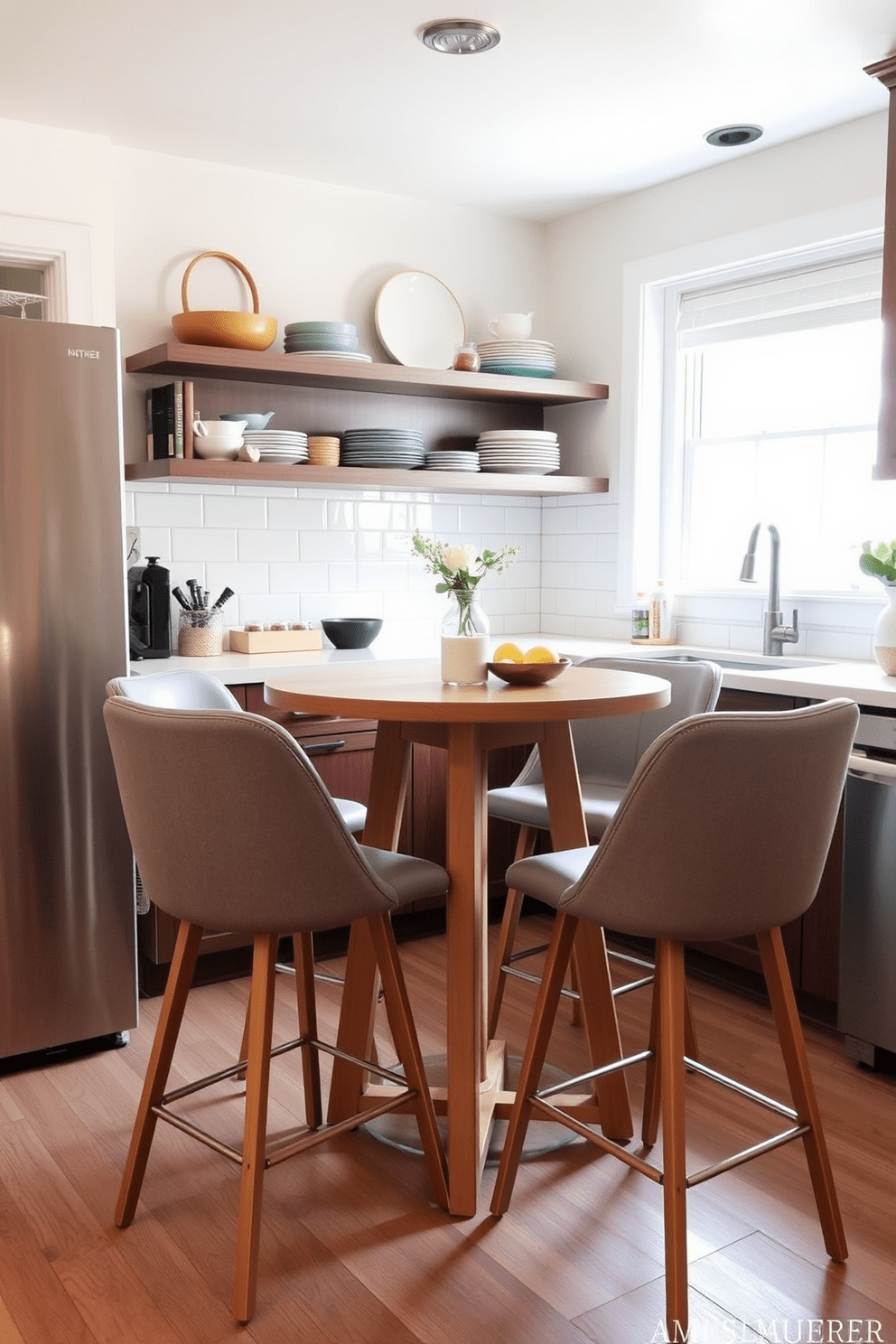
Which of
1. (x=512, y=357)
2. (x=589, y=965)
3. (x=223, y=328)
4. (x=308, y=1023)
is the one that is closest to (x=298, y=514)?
(x=223, y=328)

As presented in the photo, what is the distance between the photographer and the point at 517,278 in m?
4.54

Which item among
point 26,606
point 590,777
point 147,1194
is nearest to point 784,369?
point 590,777

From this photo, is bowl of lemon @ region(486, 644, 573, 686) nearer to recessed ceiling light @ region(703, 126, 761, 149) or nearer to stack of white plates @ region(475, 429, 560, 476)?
stack of white plates @ region(475, 429, 560, 476)

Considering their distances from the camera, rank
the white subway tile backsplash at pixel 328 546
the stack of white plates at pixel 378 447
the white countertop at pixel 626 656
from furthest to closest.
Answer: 1. the white subway tile backsplash at pixel 328 546
2. the stack of white plates at pixel 378 447
3. the white countertop at pixel 626 656

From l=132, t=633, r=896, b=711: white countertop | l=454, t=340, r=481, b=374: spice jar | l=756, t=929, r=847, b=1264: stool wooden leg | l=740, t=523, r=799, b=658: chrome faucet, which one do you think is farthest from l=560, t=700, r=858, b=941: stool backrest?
l=454, t=340, r=481, b=374: spice jar

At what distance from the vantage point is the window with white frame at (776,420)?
144 inches

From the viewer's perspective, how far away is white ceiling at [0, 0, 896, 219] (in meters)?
2.73

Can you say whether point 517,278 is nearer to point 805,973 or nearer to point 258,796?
point 805,973

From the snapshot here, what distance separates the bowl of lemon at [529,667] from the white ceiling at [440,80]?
155 centimetres

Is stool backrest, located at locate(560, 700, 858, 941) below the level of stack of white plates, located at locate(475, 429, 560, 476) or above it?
below

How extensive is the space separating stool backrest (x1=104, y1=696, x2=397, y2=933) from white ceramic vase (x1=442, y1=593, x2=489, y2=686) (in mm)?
536

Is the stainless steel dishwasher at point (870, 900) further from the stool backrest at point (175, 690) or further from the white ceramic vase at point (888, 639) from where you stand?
the stool backrest at point (175, 690)

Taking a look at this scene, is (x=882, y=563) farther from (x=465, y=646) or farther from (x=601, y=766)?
(x=465, y=646)

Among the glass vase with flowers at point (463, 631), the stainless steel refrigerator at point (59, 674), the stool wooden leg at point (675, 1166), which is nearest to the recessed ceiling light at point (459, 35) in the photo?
the stainless steel refrigerator at point (59, 674)
